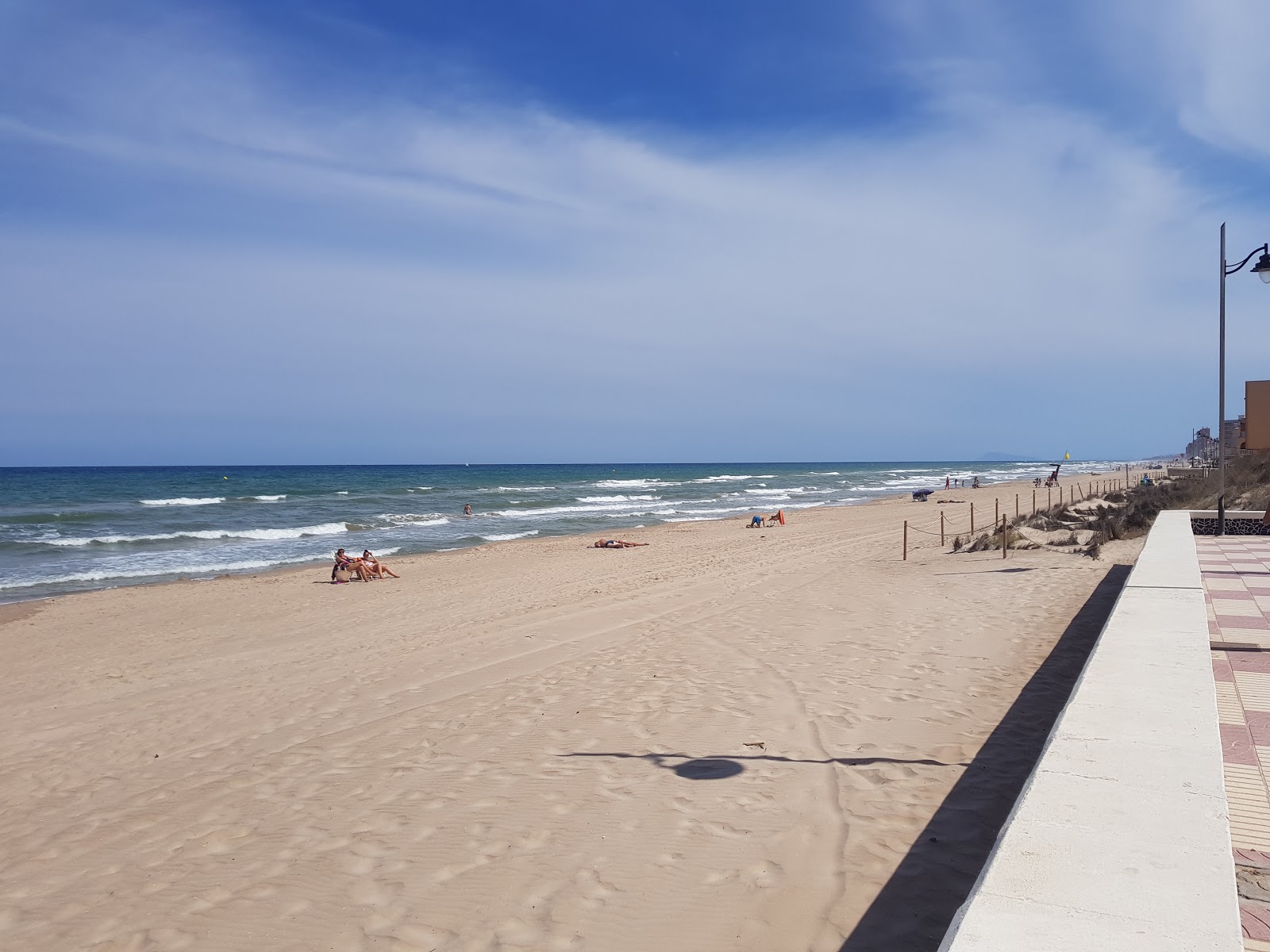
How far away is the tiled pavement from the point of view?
2.79 m

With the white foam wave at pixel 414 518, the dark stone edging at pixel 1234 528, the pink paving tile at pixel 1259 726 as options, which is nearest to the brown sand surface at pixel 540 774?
Answer: the pink paving tile at pixel 1259 726

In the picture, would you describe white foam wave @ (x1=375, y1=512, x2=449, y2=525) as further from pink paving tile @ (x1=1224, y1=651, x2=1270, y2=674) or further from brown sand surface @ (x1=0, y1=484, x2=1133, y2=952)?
pink paving tile @ (x1=1224, y1=651, x2=1270, y2=674)

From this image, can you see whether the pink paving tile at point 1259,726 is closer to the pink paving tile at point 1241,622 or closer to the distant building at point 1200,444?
the pink paving tile at point 1241,622

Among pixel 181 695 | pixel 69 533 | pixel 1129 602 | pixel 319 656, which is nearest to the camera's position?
pixel 1129 602

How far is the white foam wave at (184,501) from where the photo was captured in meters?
43.6

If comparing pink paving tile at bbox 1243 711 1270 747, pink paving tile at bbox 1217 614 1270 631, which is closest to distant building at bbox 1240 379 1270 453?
pink paving tile at bbox 1217 614 1270 631

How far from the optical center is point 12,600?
1587 cm

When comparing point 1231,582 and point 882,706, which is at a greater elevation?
point 1231,582

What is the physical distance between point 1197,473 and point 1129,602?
28996 millimetres

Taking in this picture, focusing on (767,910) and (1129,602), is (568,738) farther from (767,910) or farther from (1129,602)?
(1129,602)

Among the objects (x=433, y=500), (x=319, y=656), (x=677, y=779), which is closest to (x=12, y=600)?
(x=319, y=656)

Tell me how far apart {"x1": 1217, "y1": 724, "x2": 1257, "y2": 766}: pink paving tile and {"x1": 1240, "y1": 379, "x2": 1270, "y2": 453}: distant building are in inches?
460

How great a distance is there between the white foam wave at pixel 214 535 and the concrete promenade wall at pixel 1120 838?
27382 millimetres

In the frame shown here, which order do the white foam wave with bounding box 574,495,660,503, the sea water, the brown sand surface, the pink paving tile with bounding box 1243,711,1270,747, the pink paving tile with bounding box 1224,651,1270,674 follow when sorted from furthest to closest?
the white foam wave with bounding box 574,495,660,503, the sea water, the pink paving tile with bounding box 1224,651,1270,674, the pink paving tile with bounding box 1243,711,1270,747, the brown sand surface
